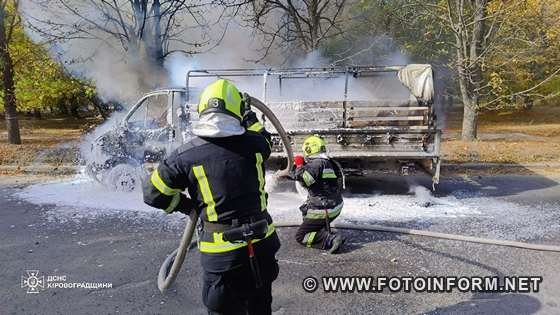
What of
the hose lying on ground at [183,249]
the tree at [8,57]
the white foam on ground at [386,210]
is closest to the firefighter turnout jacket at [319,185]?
the hose lying on ground at [183,249]

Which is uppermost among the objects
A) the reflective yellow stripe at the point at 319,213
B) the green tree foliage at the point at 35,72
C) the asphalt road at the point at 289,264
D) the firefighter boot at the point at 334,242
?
the green tree foliage at the point at 35,72

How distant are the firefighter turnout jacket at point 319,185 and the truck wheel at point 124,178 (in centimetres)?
402

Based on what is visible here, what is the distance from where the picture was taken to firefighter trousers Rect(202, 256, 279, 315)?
102 inches

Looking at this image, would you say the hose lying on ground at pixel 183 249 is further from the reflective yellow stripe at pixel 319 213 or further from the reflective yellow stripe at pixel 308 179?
the reflective yellow stripe at pixel 319 213

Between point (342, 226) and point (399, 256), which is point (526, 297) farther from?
point (342, 226)

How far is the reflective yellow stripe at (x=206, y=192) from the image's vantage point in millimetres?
2499

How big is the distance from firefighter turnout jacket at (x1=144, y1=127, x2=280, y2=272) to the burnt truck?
15.6 feet

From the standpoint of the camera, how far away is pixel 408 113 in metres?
7.23

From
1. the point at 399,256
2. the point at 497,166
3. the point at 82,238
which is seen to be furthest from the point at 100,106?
the point at 399,256

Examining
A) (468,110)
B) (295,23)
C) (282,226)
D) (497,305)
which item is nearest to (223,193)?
(497,305)

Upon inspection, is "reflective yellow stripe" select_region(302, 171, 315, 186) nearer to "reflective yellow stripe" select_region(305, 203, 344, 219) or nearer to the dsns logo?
"reflective yellow stripe" select_region(305, 203, 344, 219)

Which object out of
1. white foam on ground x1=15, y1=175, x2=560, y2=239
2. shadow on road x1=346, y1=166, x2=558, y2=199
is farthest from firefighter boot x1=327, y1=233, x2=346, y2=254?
shadow on road x1=346, y1=166, x2=558, y2=199

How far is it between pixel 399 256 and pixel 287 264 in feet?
3.95

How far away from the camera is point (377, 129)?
23.3 ft
